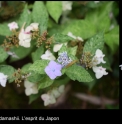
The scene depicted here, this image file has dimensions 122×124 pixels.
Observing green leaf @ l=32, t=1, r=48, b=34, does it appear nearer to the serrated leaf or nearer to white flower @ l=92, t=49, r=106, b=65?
the serrated leaf

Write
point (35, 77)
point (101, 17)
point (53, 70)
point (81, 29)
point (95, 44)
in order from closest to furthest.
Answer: point (53, 70)
point (35, 77)
point (95, 44)
point (81, 29)
point (101, 17)

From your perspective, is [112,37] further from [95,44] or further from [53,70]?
[53,70]

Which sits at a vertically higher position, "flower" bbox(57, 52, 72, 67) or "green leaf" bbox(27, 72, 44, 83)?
"flower" bbox(57, 52, 72, 67)

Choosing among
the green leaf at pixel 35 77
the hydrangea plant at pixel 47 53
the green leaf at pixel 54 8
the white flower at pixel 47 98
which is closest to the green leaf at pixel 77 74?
the hydrangea plant at pixel 47 53

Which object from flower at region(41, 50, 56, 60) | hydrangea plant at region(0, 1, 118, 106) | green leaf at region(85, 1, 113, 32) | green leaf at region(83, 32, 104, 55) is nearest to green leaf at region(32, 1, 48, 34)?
hydrangea plant at region(0, 1, 118, 106)

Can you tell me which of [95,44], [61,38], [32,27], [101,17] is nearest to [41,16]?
[32,27]
